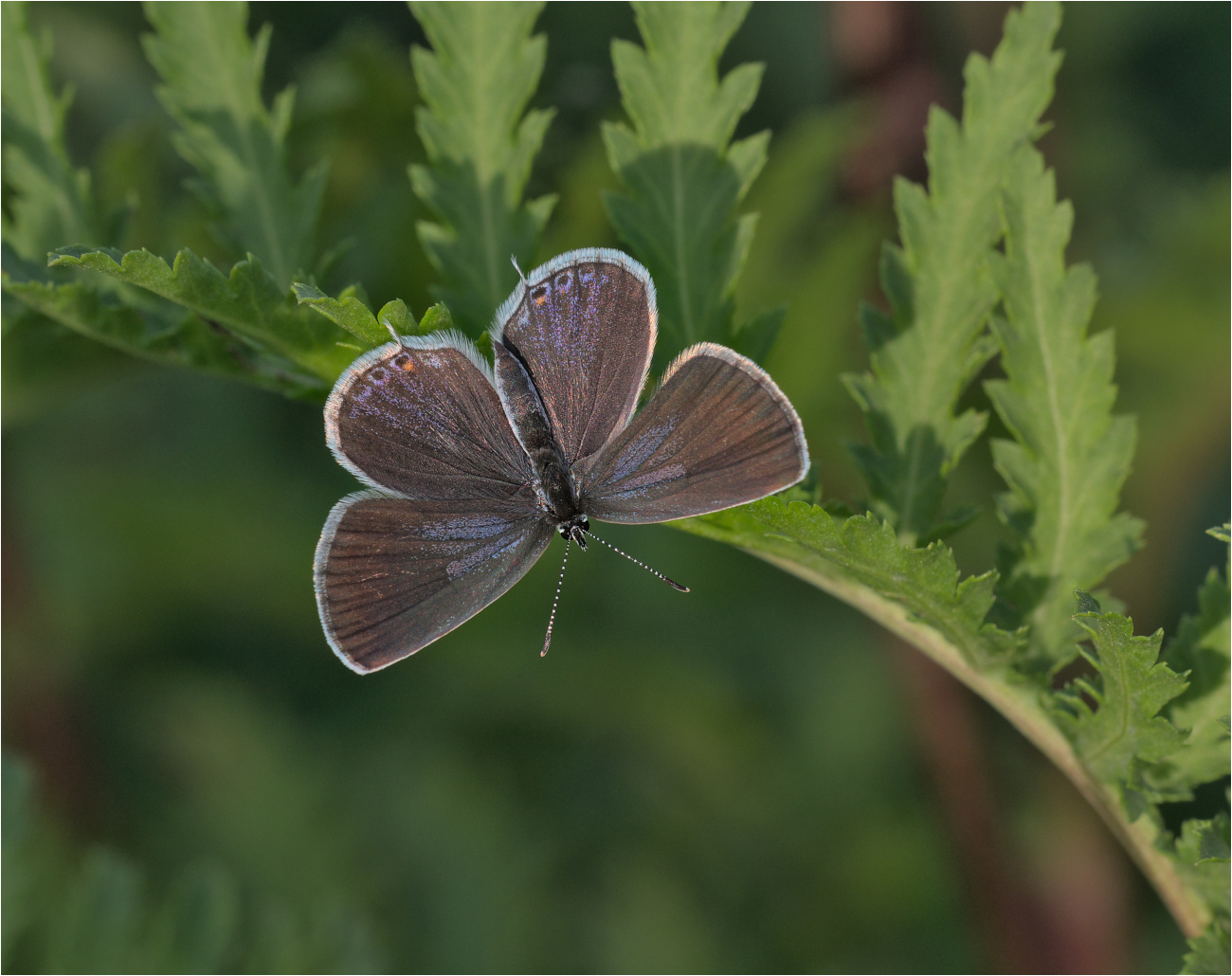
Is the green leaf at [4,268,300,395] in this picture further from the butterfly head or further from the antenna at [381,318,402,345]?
the butterfly head

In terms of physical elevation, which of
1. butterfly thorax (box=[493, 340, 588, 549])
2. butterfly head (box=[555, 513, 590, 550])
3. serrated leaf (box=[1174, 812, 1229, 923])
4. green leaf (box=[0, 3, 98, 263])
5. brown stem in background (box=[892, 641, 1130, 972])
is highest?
green leaf (box=[0, 3, 98, 263])

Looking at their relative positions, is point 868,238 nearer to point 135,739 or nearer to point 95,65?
point 95,65

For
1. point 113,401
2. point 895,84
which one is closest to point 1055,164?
point 895,84

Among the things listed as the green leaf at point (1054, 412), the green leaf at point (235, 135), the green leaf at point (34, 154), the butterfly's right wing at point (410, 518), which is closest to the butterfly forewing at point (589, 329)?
the butterfly's right wing at point (410, 518)

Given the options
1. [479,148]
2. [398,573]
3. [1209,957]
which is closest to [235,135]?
[479,148]

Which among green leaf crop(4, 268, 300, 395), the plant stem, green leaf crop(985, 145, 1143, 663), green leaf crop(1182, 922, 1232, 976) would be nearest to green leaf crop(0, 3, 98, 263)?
green leaf crop(4, 268, 300, 395)

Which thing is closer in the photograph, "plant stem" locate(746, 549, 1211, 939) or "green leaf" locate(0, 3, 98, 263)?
"plant stem" locate(746, 549, 1211, 939)
